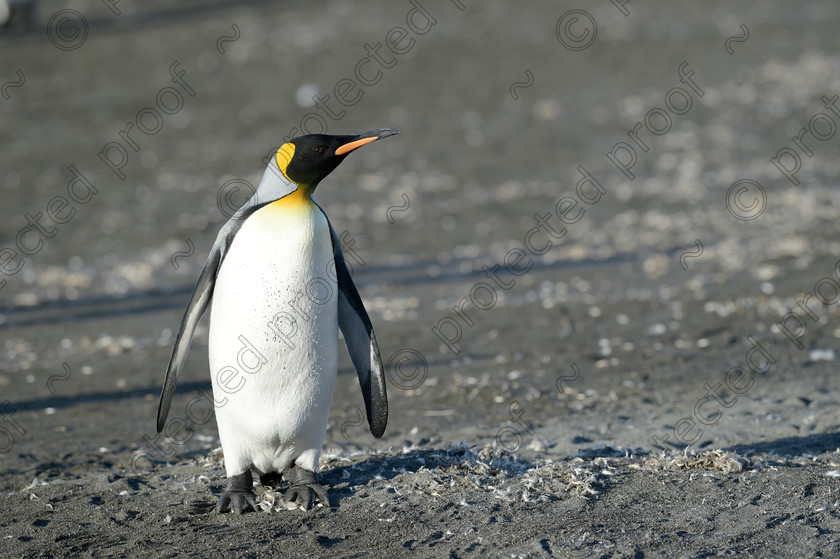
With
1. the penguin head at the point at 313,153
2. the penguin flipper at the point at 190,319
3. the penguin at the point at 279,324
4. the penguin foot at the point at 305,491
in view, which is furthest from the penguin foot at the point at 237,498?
the penguin head at the point at 313,153

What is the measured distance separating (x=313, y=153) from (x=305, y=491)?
136cm

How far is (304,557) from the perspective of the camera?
3.71 metres

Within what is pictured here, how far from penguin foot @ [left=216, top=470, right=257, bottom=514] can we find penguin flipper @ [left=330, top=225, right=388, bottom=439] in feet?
1.92

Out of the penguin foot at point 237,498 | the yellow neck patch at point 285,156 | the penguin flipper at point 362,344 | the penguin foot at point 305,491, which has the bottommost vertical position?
the penguin foot at point 237,498

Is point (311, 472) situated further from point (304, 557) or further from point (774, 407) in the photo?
point (774, 407)

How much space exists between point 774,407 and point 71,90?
1396 cm

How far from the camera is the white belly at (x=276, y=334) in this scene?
4152mm

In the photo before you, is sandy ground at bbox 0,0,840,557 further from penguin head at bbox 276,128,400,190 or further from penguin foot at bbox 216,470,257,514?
penguin head at bbox 276,128,400,190

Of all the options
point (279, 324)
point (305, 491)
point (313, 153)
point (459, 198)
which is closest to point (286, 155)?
point (313, 153)

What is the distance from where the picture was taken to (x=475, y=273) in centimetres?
916

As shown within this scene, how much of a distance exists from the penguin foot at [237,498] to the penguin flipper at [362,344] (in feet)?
1.92

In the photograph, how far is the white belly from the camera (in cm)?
415

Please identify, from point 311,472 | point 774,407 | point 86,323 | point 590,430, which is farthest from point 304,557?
point 86,323

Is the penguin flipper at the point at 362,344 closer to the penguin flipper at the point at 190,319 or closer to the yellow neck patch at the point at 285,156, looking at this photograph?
the yellow neck patch at the point at 285,156
